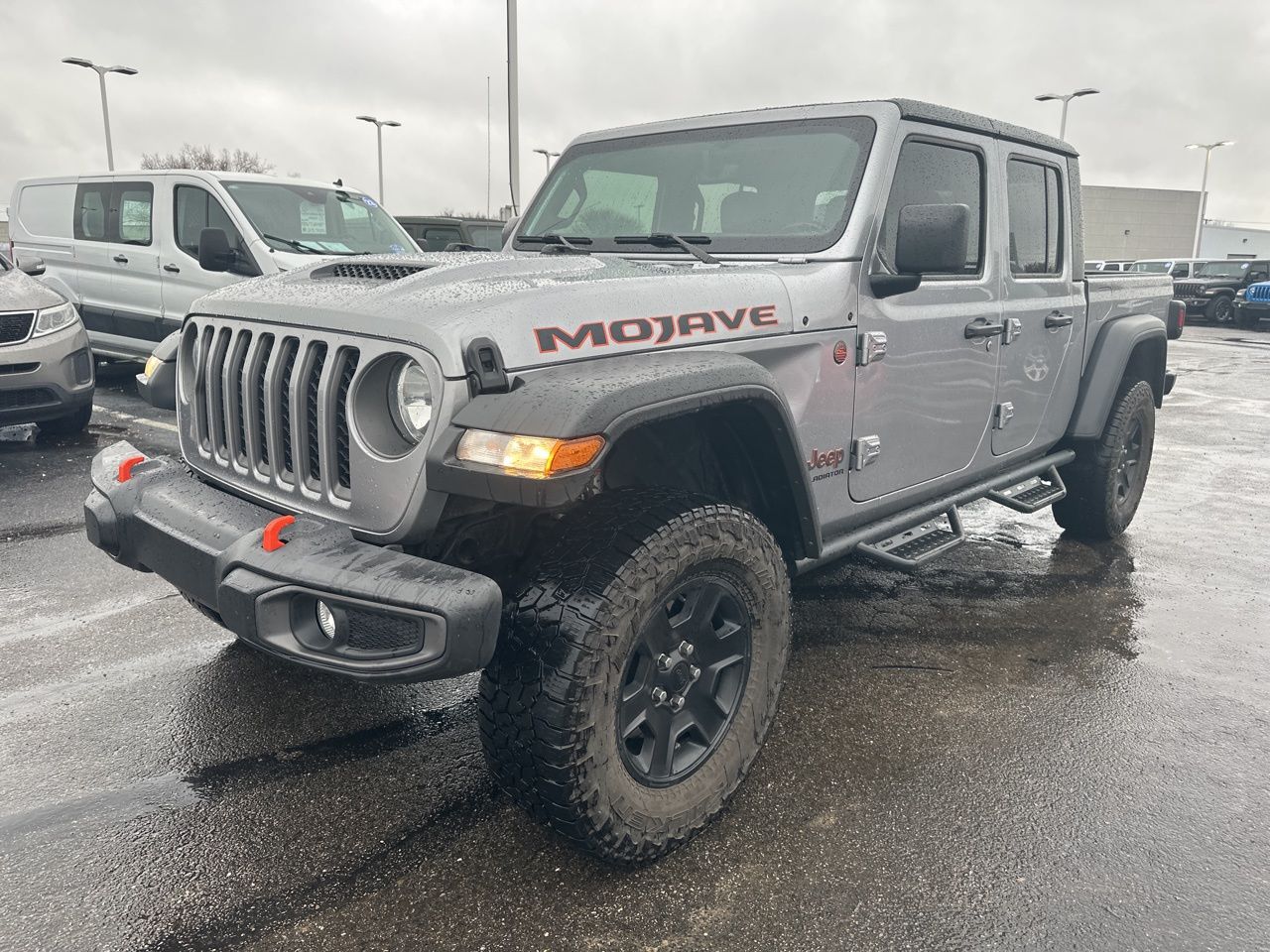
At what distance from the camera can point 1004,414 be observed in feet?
13.3

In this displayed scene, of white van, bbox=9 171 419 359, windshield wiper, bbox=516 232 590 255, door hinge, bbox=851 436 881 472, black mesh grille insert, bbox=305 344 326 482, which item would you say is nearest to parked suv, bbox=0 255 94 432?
white van, bbox=9 171 419 359

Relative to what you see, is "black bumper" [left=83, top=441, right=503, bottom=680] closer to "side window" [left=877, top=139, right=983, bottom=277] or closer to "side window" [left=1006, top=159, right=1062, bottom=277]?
"side window" [left=877, top=139, right=983, bottom=277]

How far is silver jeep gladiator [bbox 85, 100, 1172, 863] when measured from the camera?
2100 millimetres

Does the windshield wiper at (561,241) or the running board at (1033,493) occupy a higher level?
the windshield wiper at (561,241)

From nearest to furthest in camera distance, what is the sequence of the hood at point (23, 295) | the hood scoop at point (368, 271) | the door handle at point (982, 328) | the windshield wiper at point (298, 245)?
the hood scoop at point (368, 271) → the door handle at point (982, 328) → the hood at point (23, 295) → the windshield wiper at point (298, 245)

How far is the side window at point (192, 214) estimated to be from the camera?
329 inches

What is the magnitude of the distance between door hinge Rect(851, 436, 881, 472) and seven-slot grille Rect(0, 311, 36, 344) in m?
5.91

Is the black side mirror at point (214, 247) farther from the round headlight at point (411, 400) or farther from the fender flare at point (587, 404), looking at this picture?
the fender flare at point (587, 404)

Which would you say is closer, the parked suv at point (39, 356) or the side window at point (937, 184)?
the side window at point (937, 184)

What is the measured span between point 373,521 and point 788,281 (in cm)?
144

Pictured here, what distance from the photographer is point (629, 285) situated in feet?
8.21

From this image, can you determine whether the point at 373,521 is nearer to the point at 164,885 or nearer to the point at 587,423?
the point at 587,423

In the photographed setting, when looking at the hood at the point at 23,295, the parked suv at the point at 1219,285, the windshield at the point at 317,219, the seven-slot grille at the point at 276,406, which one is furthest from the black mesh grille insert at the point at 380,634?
the parked suv at the point at 1219,285

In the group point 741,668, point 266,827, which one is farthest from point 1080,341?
point 266,827
